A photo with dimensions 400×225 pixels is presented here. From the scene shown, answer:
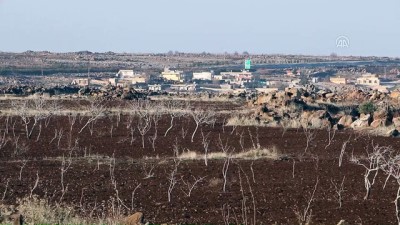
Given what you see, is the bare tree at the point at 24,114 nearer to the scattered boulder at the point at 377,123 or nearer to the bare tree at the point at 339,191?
the bare tree at the point at 339,191

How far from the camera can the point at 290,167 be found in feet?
76.5

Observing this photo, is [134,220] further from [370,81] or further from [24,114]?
[370,81]

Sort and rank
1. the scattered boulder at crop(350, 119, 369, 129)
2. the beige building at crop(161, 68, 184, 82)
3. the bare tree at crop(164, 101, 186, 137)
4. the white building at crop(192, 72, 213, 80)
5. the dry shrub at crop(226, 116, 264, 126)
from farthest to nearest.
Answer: the white building at crop(192, 72, 213, 80) < the beige building at crop(161, 68, 184, 82) < the dry shrub at crop(226, 116, 264, 126) < the scattered boulder at crop(350, 119, 369, 129) < the bare tree at crop(164, 101, 186, 137)

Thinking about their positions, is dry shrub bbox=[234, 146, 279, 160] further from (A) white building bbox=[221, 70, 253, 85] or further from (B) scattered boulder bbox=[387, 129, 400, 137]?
(A) white building bbox=[221, 70, 253, 85]

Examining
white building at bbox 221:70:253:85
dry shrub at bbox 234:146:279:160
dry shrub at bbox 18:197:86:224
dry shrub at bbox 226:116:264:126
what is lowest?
white building at bbox 221:70:253:85

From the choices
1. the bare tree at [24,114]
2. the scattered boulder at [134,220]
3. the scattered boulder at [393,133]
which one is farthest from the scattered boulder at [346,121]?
the scattered boulder at [134,220]

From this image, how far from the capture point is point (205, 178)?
21125 millimetres

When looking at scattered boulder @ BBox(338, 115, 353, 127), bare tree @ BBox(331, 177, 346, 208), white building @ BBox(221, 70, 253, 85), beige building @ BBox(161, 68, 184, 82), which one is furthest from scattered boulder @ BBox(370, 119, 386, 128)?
beige building @ BBox(161, 68, 184, 82)

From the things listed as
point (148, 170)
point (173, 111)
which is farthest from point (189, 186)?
point (173, 111)

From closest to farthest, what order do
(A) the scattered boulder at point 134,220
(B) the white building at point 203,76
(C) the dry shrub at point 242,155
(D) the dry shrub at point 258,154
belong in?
(A) the scattered boulder at point 134,220
(C) the dry shrub at point 242,155
(D) the dry shrub at point 258,154
(B) the white building at point 203,76

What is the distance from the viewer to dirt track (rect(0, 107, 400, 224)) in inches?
653

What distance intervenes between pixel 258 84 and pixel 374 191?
79.3 m

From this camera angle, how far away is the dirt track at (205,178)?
16594 millimetres

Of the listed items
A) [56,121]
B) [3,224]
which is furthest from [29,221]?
[56,121]
